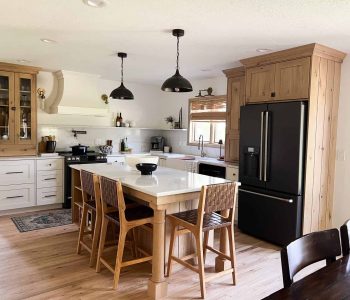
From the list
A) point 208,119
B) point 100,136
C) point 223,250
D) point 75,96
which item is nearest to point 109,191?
point 223,250

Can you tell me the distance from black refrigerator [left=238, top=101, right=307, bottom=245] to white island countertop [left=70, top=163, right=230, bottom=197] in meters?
0.80

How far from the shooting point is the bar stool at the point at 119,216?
101 inches

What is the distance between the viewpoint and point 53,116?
17.5 feet

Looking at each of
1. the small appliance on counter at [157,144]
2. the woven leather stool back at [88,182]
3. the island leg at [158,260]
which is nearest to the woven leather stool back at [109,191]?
the woven leather stool back at [88,182]

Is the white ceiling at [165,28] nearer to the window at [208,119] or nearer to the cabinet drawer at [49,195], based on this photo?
the window at [208,119]

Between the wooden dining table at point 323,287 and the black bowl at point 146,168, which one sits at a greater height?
the black bowl at point 146,168

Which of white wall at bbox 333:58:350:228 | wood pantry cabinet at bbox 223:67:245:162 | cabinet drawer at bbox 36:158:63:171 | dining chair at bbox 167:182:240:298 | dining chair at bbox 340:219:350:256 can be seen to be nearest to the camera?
dining chair at bbox 340:219:350:256

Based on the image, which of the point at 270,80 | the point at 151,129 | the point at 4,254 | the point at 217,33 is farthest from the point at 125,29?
the point at 151,129

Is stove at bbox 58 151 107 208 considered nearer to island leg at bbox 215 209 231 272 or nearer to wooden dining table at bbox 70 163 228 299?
wooden dining table at bbox 70 163 228 299

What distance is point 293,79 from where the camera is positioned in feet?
11.2

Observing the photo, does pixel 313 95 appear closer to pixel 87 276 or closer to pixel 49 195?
pixel 87 276

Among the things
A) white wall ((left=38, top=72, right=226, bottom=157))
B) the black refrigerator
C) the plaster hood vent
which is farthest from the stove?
the black refrigerator

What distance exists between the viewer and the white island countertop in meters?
2.52

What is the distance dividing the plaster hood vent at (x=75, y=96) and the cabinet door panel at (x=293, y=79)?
10.8ft
